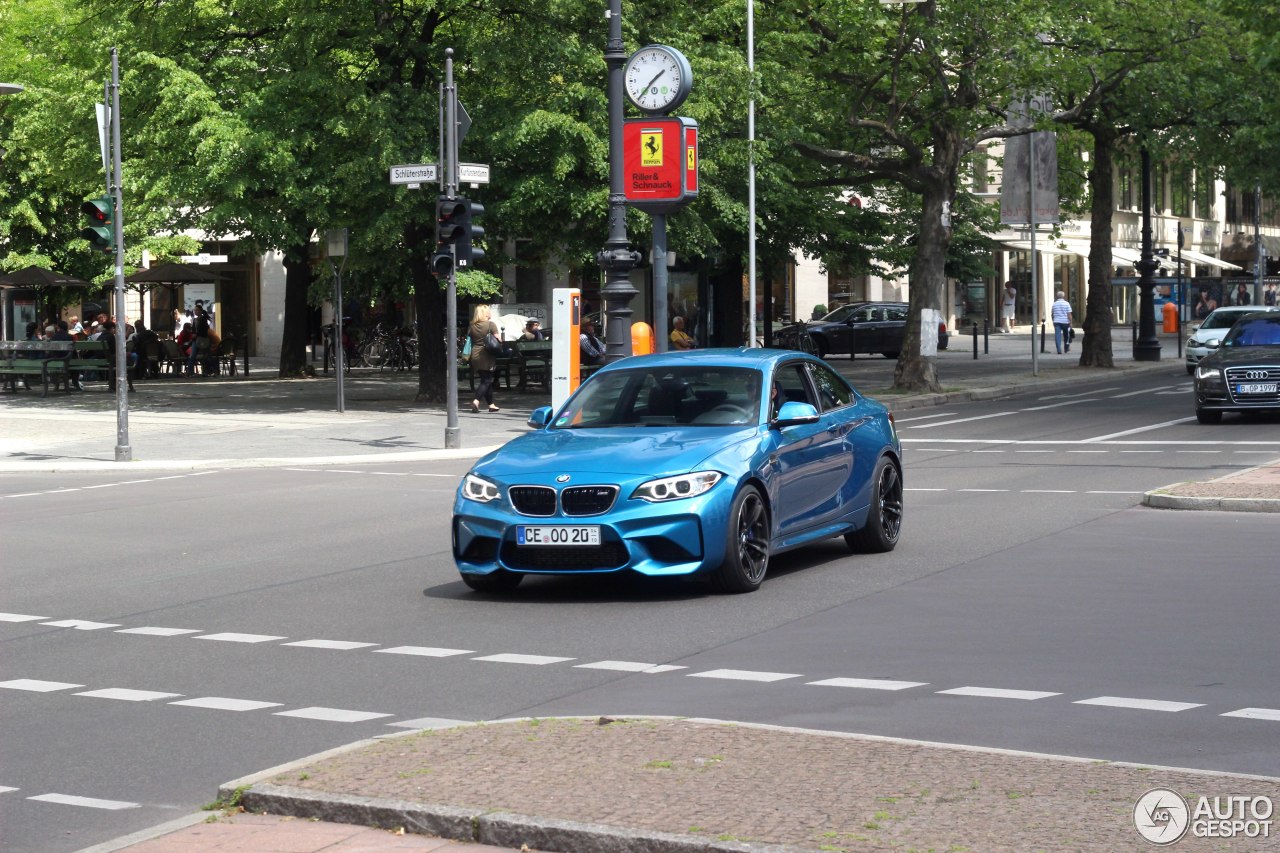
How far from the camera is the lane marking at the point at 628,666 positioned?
8.78m

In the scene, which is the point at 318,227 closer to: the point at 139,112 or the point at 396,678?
the point at 139,112

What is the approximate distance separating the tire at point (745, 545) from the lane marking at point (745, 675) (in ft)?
8.00

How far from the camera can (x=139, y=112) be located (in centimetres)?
3200

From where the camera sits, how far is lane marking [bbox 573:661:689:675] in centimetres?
878

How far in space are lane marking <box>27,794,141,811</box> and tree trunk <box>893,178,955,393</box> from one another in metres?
28.7

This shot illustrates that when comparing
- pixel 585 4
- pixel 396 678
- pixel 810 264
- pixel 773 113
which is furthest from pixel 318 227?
pixel 810 264

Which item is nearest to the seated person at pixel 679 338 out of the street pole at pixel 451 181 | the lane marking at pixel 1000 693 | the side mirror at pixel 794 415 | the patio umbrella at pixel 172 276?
the street pole at pixel 451 181

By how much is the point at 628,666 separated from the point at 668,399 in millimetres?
3542

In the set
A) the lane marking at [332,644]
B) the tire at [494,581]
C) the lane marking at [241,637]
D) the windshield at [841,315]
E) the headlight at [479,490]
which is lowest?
the lane marking at [241,637]

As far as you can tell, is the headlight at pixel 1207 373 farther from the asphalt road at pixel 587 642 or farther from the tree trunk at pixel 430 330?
the tree trunk at pixel 430 330

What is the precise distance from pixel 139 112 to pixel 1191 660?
87.0 ft

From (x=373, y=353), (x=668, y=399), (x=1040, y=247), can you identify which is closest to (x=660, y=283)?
(x=668, y=399)

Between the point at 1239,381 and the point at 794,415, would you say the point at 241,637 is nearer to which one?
the point at 794,415

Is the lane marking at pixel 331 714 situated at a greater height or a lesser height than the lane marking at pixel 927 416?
lesser
